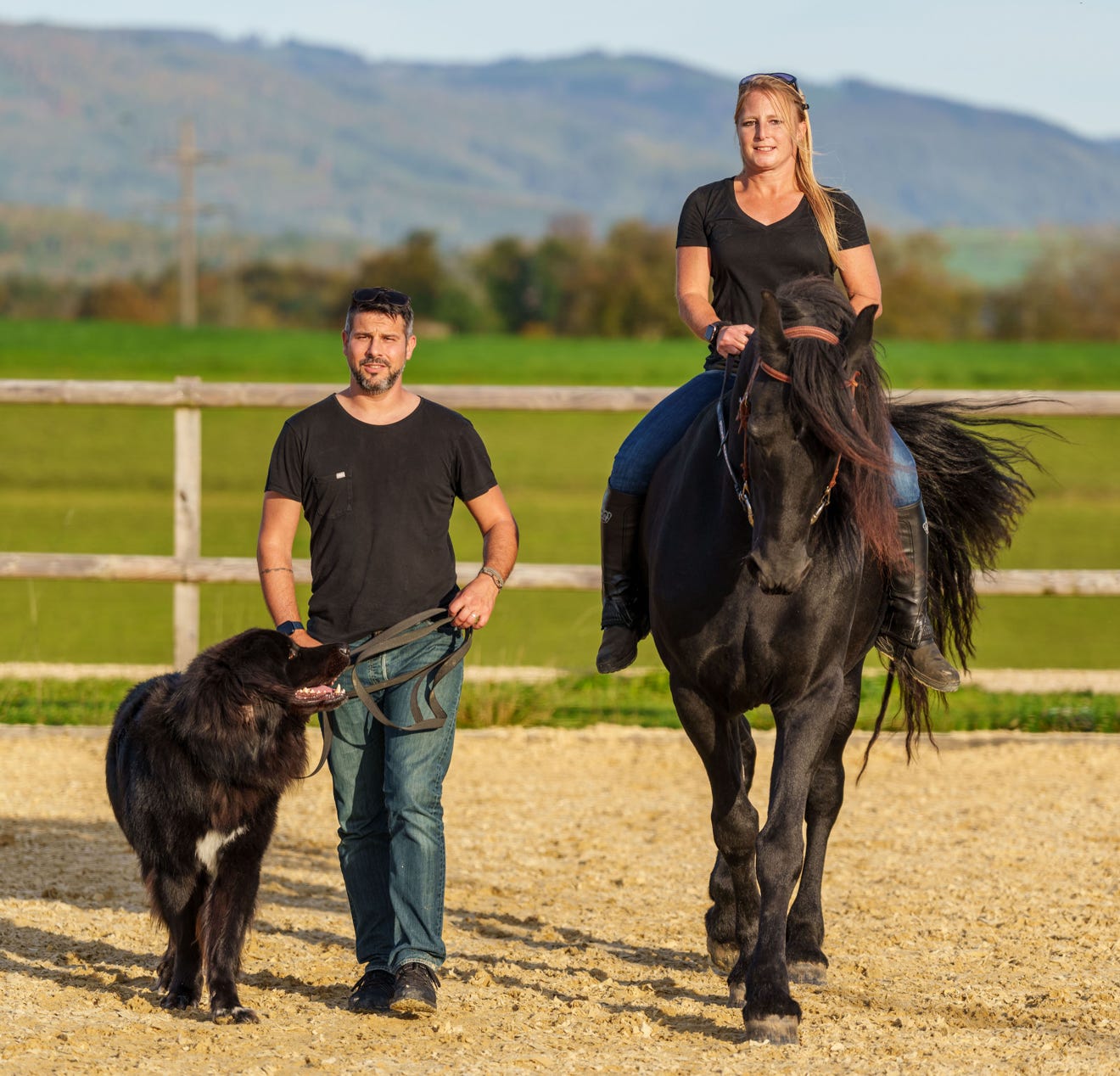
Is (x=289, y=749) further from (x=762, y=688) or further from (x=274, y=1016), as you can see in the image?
(x=762, y=688)

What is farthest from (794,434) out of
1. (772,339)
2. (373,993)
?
(373,993)

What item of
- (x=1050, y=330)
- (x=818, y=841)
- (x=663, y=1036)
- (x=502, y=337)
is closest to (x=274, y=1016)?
(x=663, y=1036)

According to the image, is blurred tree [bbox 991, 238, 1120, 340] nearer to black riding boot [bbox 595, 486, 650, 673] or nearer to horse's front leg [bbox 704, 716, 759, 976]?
black riding boot [bbox 595, 486, 650, 673]

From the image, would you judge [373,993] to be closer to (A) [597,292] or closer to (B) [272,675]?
(B) [272,675]

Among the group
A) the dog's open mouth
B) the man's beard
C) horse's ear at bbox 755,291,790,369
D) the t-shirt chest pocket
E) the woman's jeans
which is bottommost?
the dog's open mouth

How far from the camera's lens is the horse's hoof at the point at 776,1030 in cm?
432

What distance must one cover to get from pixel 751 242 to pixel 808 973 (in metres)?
2.43

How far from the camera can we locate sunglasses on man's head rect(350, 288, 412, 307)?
15.4 feet

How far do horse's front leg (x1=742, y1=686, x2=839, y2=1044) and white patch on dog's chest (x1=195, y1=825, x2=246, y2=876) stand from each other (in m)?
1.57

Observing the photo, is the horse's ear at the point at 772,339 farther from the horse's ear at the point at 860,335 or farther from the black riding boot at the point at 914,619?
the black riding boot at the point at 914,619

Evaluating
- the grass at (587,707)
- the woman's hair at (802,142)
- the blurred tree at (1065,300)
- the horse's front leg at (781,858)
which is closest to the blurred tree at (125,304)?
the blurred tree at (1065,300)

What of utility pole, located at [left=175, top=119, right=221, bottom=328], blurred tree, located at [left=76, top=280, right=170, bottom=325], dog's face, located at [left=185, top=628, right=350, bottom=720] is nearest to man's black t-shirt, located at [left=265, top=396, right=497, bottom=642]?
dog's face, located at [left=185, top=628, right=350, bottom=720]

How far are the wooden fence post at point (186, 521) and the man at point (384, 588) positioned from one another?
14.3 ft

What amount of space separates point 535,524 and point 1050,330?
197 feet
